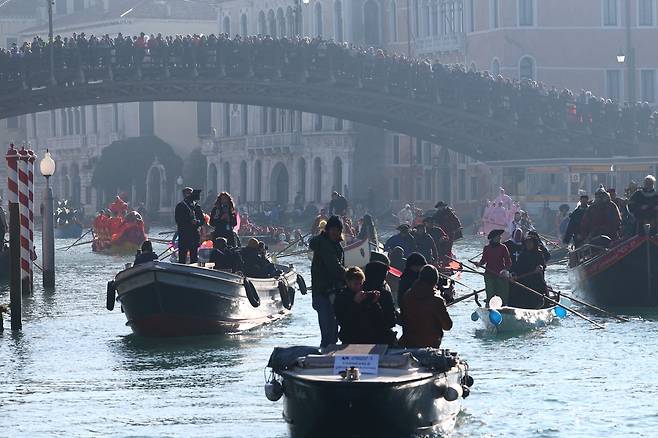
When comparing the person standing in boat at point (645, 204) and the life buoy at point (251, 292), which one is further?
the person standing in boat at point (645, 204)

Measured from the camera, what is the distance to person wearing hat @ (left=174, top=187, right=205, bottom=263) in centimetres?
2658

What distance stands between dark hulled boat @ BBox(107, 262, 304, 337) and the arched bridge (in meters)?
30.3

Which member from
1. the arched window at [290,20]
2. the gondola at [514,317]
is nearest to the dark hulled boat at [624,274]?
the gondola at [514,317]

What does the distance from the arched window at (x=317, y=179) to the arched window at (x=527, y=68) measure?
1491 cm

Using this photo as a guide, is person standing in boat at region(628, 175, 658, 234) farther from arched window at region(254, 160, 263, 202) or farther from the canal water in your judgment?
arched window at region(254, 160, 263, 202)

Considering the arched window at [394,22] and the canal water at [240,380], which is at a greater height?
the arched window at [394,22]

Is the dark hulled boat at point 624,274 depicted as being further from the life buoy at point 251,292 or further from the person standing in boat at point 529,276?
the life buoy at point 251,292

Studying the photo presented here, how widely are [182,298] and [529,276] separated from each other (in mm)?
4624

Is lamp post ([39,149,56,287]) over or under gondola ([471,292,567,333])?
over

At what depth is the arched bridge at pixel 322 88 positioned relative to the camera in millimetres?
57062

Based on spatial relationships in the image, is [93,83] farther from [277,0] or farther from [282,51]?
[277,0]

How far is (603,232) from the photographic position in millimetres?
30953

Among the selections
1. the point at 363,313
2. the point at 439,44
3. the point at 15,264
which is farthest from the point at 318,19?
the point at 363,313

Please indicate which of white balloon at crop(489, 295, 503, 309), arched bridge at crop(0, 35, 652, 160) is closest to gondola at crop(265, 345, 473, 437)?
white balloon at crop(489, 295, 503, 309)
